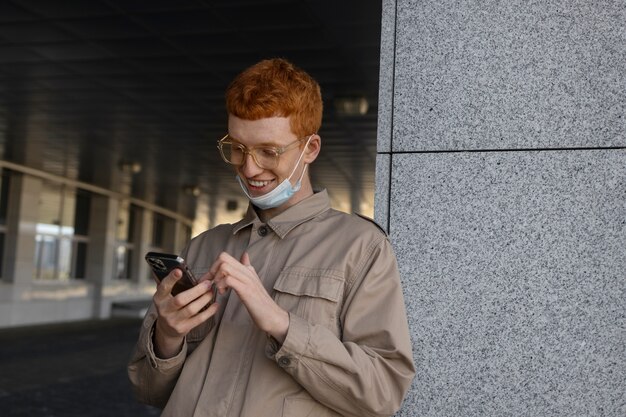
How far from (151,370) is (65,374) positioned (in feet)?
28.9

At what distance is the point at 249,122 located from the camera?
1636mm

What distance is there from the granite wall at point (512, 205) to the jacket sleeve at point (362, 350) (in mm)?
902

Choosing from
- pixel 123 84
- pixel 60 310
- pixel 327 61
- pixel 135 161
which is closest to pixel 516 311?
pixel 327 61

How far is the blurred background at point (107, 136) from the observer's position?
7.03m

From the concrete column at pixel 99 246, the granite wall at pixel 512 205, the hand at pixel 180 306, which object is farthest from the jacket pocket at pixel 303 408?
the concrete column at pixel 99 246

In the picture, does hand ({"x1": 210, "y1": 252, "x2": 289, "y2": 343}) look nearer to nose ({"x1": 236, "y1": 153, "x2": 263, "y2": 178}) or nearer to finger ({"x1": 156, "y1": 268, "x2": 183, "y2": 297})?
finger ({"x1": 156, "y1": 268, "x2": 183, "y2": 297})

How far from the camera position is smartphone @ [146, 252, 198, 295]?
1.51 metres

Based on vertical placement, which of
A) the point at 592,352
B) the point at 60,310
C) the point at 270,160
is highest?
the point at 270,160

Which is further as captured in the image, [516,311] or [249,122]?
[516,311]

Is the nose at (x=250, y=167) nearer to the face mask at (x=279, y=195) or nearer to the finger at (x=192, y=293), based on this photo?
the face mask at (x=279, y=195)

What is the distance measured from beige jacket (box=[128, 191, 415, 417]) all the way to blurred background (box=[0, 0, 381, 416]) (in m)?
4.97

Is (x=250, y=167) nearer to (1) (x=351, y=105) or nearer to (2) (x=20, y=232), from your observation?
(1) (x=351, y=105)

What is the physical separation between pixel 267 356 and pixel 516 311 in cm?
121

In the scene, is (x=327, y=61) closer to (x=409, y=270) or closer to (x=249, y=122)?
(x=409, y=270)
